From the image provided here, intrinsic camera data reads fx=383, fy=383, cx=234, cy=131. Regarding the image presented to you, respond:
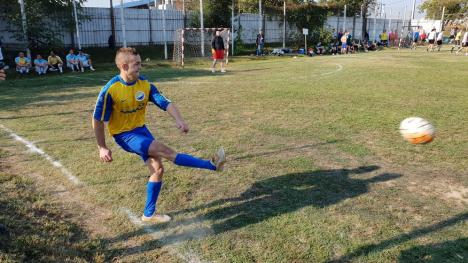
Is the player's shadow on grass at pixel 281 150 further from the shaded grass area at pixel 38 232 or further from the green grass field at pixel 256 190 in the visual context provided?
the shaded grass area at pixel 38 232

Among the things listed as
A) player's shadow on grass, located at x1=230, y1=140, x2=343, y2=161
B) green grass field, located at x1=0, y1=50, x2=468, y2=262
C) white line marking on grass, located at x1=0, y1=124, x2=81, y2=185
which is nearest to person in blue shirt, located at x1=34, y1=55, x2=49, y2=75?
green grass field, located at x1=0, y1=50, x2=468, y2=262

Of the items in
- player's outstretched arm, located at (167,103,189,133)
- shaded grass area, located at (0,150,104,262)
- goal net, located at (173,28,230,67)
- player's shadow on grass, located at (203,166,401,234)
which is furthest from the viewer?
goal net, located at (173,28,230,67)

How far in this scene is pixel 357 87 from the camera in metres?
12.9

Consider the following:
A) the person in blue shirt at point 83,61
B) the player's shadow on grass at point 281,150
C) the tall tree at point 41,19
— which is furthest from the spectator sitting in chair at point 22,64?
the player's shadow on grass at point 281,150

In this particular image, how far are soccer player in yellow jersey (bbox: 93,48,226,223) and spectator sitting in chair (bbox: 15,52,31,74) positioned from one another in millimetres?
16839

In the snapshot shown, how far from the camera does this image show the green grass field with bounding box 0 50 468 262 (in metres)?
3.57

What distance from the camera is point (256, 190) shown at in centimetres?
487

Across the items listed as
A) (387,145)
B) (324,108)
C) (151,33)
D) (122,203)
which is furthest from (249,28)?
(122,203)

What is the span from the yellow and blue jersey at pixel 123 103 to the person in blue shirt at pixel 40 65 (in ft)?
55.4

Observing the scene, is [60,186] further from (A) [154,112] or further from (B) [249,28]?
(B) [249,28]

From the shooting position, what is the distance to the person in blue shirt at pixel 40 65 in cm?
1855

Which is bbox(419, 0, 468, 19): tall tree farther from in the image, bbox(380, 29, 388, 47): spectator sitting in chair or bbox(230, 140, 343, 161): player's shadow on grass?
bbox(230, 140, 343, 161): player's shadow on grass

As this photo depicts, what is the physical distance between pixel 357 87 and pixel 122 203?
10260 millimetres

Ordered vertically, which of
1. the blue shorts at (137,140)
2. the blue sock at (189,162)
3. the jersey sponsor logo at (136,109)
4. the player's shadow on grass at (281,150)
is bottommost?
the player's shadow on grass at (281,150)
